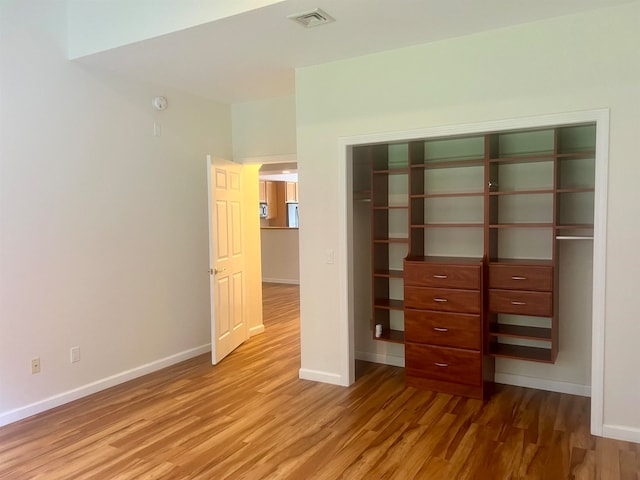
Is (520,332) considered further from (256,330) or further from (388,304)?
(256,330)

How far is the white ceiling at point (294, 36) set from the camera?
8.88 ft

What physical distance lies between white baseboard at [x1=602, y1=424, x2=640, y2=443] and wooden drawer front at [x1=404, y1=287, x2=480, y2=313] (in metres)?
1.04

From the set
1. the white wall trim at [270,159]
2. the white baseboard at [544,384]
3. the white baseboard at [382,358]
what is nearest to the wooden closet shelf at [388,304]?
the white baseboard at [382,358]

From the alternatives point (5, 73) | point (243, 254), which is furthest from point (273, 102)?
point (5, 73)

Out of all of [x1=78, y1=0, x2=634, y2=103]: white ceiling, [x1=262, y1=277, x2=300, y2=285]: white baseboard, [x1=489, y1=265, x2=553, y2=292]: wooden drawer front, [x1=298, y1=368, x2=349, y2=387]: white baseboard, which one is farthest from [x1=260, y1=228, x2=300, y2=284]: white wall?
[x1=489, y1=265, x2=553, y2=292]: wooden drawer front

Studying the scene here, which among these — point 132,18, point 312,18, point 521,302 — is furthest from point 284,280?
point 312,18

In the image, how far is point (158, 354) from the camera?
4.36 m

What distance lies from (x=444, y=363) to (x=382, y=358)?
92 cm

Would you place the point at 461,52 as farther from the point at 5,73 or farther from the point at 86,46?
the point at 5,73

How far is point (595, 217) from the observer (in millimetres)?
2855

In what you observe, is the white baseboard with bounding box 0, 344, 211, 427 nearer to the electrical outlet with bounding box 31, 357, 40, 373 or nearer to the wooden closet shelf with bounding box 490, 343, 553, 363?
the electrical outlet with bounding box 31, 357, 40, 373

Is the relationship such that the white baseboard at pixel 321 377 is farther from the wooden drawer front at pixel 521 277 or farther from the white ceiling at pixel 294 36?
the white ceiling at pixel 294 36

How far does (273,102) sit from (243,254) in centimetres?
162

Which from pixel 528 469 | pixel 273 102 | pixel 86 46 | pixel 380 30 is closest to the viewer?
pixel 528 469
